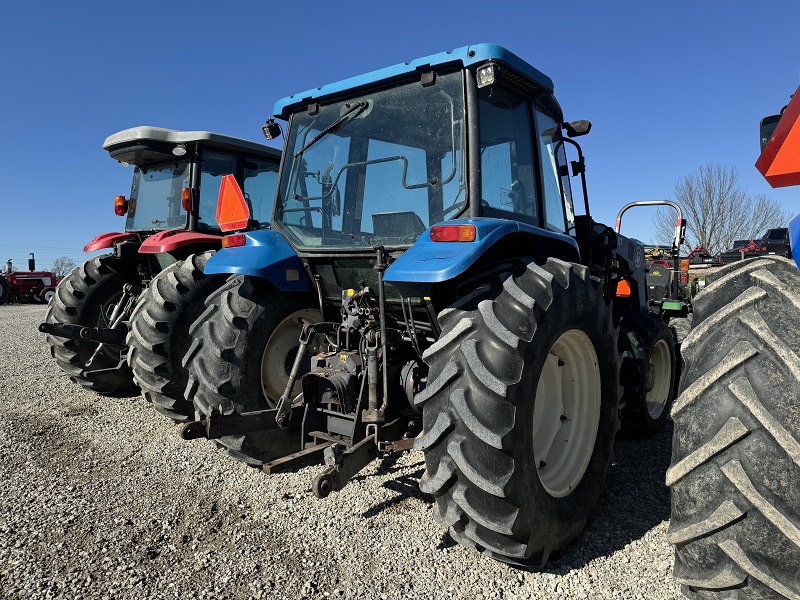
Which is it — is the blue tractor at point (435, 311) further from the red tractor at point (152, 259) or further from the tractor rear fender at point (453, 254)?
the red tractor at point (152, 259)

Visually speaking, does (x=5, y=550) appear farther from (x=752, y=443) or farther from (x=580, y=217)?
(x=580, y=217)

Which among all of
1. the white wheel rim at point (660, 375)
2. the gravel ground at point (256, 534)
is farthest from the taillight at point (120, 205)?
the white wheel rim at point (660, 375)

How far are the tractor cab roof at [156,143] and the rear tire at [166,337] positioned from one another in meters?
1.70

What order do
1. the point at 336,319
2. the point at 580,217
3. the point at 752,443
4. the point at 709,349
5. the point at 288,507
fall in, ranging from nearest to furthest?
the point at 752,443 → the point at 709,349 → the point at 288,507 → the point at 336,319 → the point at 580,217

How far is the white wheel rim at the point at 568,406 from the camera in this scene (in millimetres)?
2893

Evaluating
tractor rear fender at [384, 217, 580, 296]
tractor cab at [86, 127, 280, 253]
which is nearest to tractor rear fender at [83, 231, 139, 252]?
tractor cab at [86, 127, 280, 253]

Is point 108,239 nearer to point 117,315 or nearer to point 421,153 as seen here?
point 117,315

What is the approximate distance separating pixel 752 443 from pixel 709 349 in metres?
0.28

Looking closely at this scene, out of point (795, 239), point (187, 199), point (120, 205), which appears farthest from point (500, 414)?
point (120, 205)

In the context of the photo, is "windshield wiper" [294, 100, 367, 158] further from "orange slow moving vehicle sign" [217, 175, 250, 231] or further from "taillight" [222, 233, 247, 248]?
"orange slow moving vehicle sign" [217, 175, 250, 231]

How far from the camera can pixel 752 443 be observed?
145 cm

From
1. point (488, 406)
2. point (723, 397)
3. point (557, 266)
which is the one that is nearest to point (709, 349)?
point (723, 397)

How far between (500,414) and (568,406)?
0.98m

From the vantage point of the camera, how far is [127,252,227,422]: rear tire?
4273mm
